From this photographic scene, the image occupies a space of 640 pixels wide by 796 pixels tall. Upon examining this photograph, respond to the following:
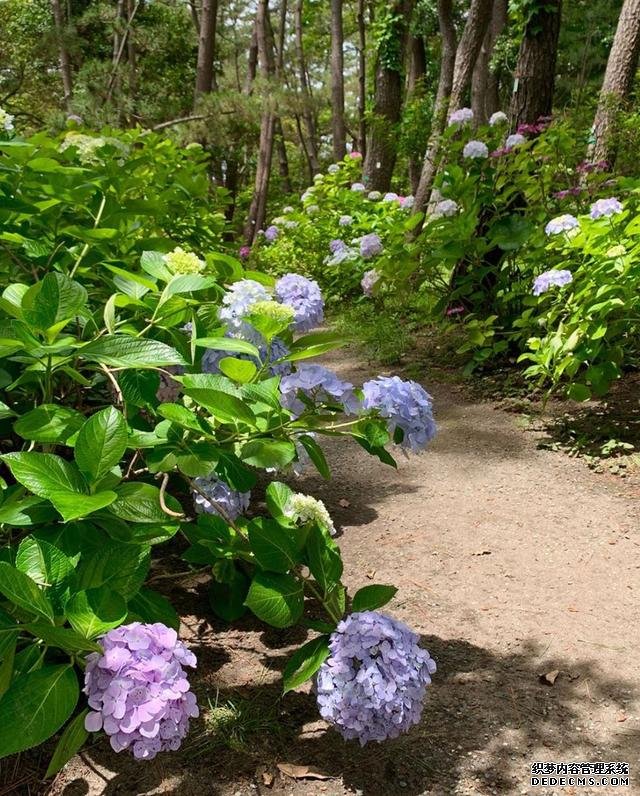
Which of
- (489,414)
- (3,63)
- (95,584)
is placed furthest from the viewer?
(3,63)

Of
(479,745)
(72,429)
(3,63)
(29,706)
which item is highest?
(3,63)

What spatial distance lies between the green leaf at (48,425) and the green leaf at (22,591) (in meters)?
0.28

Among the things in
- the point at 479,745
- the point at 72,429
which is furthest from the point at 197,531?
the point at 479,745

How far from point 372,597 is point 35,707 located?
0.69m

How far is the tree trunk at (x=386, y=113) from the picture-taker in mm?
10430

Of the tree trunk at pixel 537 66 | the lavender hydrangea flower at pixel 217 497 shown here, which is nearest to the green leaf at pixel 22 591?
the lavender hydrangea flower at pixel 217 497

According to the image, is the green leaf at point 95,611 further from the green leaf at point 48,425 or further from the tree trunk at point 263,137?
the tree trunk at point 263,137

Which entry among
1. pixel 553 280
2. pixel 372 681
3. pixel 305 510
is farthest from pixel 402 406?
pixel 553 280

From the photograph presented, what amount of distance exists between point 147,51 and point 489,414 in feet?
47.0

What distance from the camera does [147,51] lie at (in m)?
14.9

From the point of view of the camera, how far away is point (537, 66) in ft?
15.0

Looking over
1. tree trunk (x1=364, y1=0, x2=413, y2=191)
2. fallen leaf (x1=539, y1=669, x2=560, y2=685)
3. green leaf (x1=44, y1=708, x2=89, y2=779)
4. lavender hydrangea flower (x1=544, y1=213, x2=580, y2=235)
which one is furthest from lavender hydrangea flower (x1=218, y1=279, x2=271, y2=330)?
tree trunk (x1=364, y1=0, x2=413, y2=191)

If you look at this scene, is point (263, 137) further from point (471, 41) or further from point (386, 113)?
point (471, 41)

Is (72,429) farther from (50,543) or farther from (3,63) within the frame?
(3,63)
